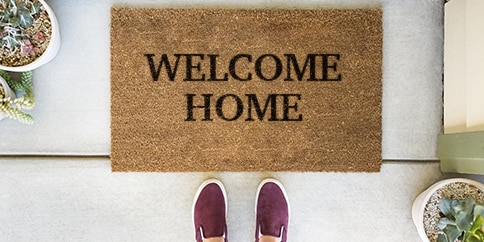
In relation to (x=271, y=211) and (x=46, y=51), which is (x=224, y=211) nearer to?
(x=271, y=211)

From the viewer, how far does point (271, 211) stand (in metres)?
1.69

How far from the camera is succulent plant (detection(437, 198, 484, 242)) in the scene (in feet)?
4.30

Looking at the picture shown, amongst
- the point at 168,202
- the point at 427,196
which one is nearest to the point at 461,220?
the point at 427,196

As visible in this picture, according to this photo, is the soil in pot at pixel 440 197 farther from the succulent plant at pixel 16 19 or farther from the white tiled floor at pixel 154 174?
the succulent plant at pixel 16 19

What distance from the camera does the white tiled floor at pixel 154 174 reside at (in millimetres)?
1700

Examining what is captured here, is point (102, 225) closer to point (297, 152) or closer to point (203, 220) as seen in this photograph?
point (203, 220)

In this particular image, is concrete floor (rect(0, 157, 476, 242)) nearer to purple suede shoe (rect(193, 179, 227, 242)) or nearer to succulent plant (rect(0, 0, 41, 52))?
purple suede shoe (rect(193, 179, 227, 242))

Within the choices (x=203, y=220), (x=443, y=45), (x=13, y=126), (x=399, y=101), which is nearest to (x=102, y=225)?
(x=203, y=220)

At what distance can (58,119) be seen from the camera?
1.70 metres

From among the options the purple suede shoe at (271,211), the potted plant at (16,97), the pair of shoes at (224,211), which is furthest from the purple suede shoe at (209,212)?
the potted plant at (16,97)

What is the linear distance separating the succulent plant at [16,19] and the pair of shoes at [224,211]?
2.69ft

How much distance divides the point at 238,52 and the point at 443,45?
78cm

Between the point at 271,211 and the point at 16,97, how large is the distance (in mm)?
1035

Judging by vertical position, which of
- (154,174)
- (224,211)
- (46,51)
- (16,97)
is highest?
(46,51)
